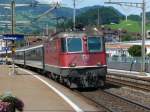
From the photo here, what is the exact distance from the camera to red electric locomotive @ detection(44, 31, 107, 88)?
24.2m

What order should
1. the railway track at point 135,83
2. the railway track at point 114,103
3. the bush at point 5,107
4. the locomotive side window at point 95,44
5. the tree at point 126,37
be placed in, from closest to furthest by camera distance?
1. the bush at point 5,107
2. the railway track at point 114,103
3. the locomotive side window at point 95,44
4. the railway track at point 135,83
5. the tree at point 126,37

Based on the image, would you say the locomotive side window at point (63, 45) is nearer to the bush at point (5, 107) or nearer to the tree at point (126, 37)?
the bush at point (5, 107)

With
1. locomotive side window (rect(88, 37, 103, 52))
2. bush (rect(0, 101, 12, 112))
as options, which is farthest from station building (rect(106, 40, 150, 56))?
bush (rect(0, 101, 12, 112))

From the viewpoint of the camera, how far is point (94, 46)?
24.8 m

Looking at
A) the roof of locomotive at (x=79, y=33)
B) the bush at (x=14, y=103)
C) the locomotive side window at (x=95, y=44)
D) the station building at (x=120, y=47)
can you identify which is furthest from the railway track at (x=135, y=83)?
the station building at (x=120, y=47)

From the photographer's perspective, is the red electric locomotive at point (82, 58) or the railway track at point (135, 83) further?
the railway track at point (135, 83)

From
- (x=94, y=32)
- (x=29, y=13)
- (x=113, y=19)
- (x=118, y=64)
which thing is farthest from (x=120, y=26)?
(x=94, y=32)

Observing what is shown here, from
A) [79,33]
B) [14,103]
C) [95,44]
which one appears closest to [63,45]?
[79,33]

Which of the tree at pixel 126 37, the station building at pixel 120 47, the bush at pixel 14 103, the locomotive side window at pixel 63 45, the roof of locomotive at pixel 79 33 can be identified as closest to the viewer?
the bush at pixel 14 103

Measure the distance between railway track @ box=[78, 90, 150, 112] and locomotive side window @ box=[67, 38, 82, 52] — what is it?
6.87ft

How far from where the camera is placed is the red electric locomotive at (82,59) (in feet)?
79.6

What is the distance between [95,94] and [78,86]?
1736 millimetres

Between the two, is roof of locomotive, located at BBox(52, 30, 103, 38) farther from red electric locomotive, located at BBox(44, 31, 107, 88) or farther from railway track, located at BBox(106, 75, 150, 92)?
railway track, located at BBox(106, 75, 150, 92)

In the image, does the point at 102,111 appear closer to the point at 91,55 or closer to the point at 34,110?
the point at 34,110
